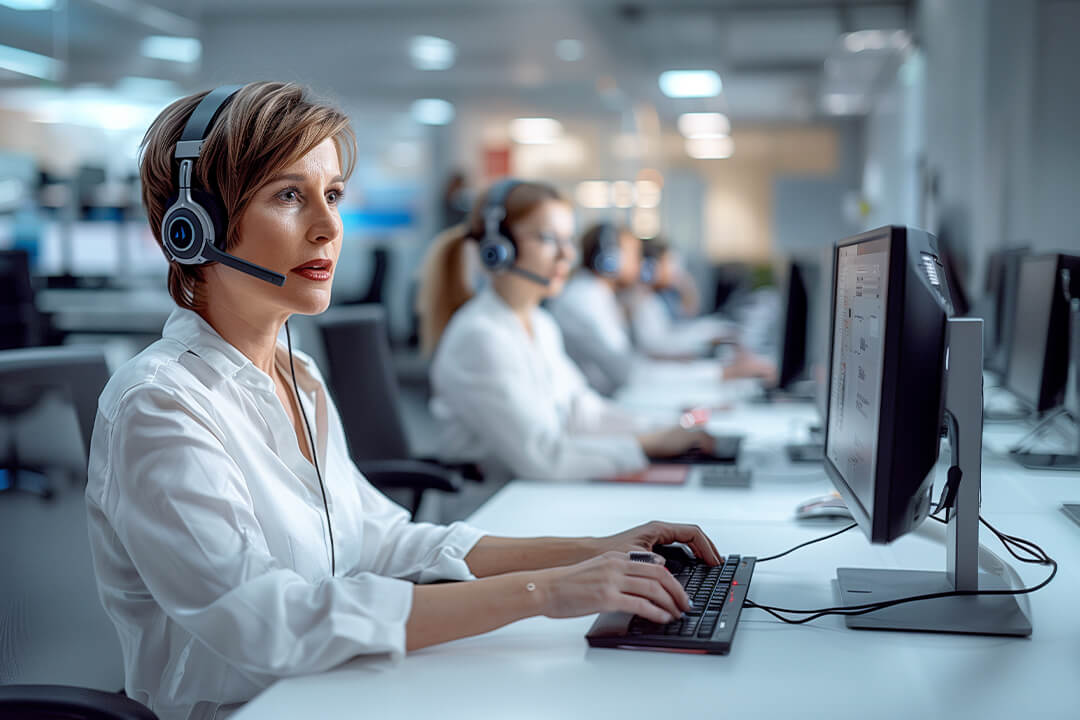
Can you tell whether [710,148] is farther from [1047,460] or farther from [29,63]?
[1047,460]

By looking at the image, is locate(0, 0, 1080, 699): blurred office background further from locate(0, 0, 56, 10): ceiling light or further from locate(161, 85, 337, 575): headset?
locate(161, 85, 337, 575): headset

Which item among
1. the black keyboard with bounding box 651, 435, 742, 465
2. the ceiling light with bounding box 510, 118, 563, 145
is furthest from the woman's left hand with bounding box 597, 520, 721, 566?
the ceiling light with bounding box 510, 118, 563, 145

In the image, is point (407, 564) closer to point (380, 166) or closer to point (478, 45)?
point (478, 45)

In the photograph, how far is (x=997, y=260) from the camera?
302 centimetres

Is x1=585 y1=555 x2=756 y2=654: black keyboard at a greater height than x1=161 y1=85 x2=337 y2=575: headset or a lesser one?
lesser

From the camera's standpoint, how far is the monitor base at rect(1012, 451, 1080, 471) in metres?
2.09

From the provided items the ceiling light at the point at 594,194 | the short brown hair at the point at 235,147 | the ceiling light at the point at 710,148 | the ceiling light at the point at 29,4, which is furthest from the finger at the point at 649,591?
the ceiling light at the point at 710,148

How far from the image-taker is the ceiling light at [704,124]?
11.5 meters

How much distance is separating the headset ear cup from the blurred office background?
0.26 m

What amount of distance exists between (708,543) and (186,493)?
0.74m

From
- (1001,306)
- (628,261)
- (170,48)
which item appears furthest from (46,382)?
(170,48)

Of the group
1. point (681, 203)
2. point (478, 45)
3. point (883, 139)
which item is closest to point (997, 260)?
point (478, 45)

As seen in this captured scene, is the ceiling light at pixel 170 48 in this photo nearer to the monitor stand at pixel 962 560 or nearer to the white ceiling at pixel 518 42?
the white ceiling at pixel 518 42

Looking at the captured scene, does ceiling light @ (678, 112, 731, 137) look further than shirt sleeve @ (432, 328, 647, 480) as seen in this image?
Yes
